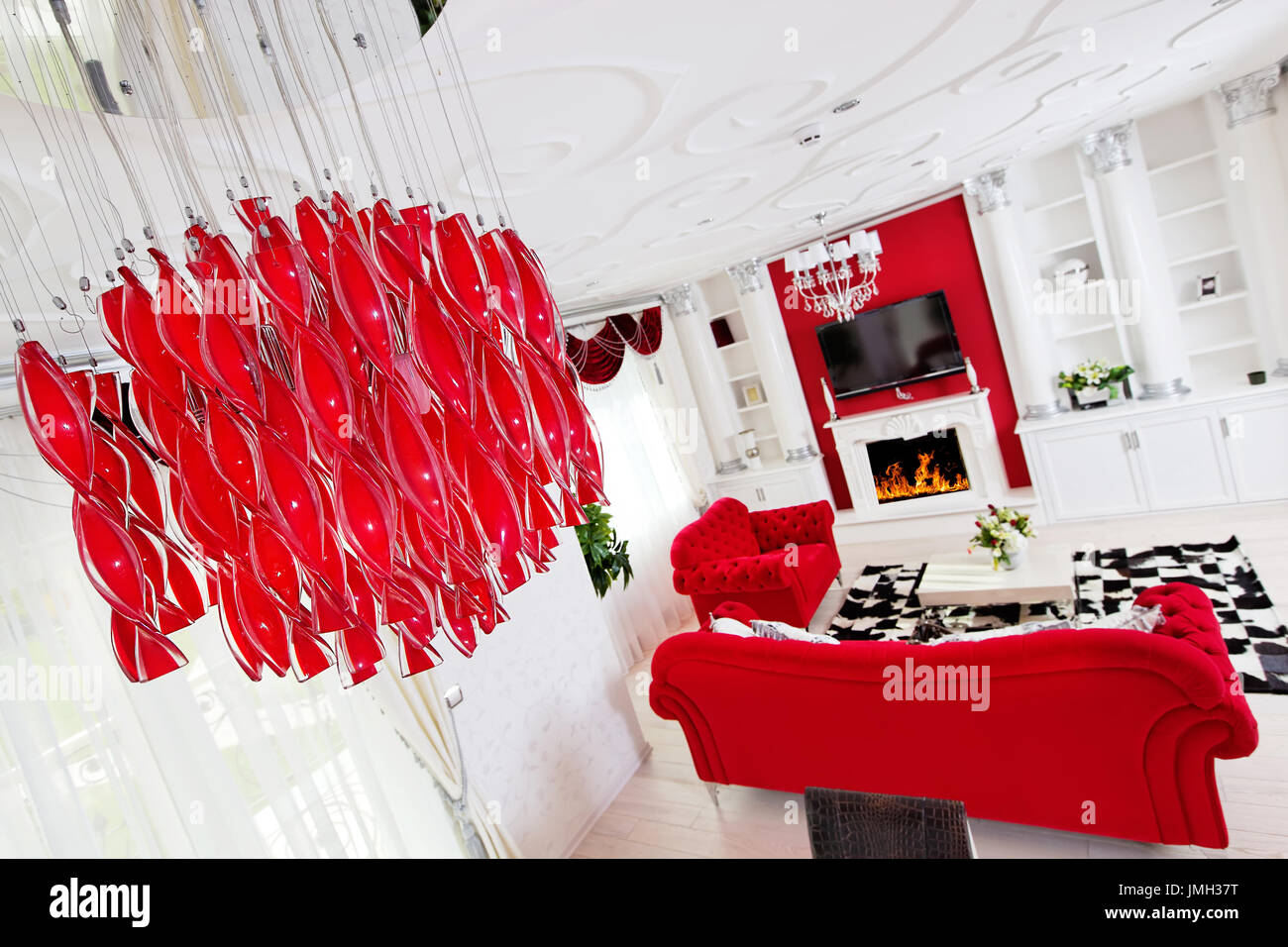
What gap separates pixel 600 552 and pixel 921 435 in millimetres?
3270

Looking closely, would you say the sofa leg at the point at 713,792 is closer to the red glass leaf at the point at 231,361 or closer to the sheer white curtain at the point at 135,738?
the sheer white curtain at the point at 135,738

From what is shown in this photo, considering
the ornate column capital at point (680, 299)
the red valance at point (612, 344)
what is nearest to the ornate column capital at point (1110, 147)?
the ornate column capital at point (680, 299)

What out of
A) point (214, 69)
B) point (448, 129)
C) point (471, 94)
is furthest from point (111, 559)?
point (448, 129)

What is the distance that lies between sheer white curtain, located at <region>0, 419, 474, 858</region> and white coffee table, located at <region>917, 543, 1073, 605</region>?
3288 millimetres

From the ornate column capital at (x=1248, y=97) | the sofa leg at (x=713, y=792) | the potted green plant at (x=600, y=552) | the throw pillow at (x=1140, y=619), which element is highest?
the ornate column capital at (x=1248, y=97)

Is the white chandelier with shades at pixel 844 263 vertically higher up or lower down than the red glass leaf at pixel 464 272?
higher up

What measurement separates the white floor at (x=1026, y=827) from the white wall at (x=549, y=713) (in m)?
0.18

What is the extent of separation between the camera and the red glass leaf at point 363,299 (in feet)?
1.66

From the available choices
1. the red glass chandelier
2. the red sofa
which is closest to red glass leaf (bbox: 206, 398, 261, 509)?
the red glass chandelier

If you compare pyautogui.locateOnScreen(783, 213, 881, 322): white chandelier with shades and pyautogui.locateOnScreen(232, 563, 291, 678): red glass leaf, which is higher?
pyautogui.locateOnScreen(783, 213, 881, 322): white chandelier with shades

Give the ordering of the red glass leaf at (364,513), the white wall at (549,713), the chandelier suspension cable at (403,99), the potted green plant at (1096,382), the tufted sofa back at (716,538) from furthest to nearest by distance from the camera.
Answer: the potted green plant at (1096,382)
the tufted sofa back at (716,538)
the white wall at (549,713)
the chandelier suspension cable at (403,99)
the red glass leaf at (364,513)

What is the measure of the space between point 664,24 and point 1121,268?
5.08 meters

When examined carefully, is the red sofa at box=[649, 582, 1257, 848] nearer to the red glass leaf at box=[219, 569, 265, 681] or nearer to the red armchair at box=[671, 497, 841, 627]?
the red armchair at box=[671, 497, 841, 627]

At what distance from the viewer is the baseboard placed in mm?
3615
